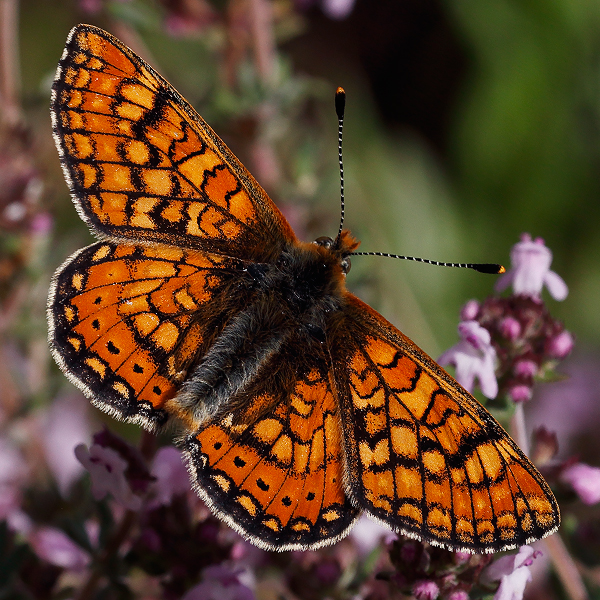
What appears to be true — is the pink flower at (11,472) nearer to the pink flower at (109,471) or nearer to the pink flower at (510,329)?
the pink flower at (109,471)

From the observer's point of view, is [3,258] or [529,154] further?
[529,154]

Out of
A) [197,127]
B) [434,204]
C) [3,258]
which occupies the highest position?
[434,204]

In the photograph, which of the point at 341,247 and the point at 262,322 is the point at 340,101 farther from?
the point at 262,322

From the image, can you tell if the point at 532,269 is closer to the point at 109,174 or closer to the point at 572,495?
the point at 572,495

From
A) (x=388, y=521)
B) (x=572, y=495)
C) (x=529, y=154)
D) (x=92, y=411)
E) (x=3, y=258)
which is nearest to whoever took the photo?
(x=388, y=521)

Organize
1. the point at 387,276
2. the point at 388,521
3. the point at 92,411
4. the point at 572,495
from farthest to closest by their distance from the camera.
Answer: the point at 387,276 → the point at 92,411 → the point at 572,495 → the point at 388,521

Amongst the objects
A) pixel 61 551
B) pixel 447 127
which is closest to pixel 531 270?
pixel 61 551

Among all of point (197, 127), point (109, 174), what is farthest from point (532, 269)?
point (109, 174)
